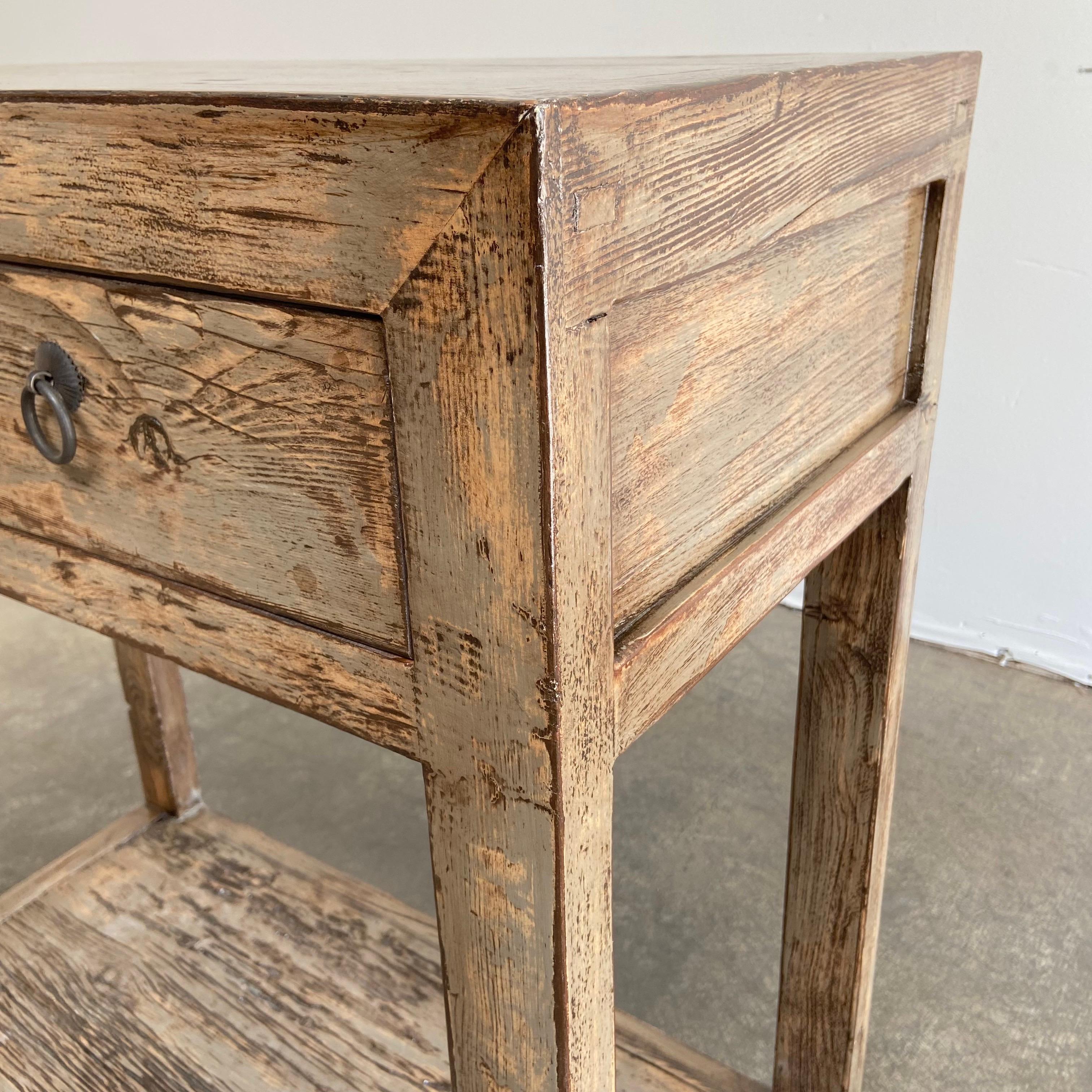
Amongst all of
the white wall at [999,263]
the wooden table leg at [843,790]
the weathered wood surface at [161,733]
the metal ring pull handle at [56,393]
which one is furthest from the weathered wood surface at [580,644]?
the white wall at [999,263]

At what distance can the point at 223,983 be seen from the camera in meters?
1.15

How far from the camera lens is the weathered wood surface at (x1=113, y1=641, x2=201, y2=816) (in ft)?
4.51

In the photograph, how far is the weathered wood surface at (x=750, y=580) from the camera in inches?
20.1

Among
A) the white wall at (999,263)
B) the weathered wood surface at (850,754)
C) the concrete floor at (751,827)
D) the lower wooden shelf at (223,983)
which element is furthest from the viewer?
the white wall at (999,263)

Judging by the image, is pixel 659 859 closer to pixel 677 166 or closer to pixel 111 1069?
pixel 111 1069

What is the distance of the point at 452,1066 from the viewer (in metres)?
0.56

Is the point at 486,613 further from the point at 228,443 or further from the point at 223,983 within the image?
the point at 223,983

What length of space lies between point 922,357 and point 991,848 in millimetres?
988

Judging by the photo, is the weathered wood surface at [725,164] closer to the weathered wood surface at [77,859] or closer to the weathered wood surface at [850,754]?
the weathered wood surface at [850,754]

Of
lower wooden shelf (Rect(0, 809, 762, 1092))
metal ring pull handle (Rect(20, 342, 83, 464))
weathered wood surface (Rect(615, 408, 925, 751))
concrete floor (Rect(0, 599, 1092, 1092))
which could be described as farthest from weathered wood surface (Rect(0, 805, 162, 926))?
weathered wood surface (Rect(615, 408, 925, 751))

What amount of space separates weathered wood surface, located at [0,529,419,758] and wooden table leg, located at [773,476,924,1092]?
0.46 metres

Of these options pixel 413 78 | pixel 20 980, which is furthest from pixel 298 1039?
pixel 413 78

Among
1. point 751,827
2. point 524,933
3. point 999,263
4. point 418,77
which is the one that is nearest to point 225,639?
point 524,933

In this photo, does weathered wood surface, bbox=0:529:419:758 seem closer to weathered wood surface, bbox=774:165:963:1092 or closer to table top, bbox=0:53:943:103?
table top, bbox=0:53:943:103
